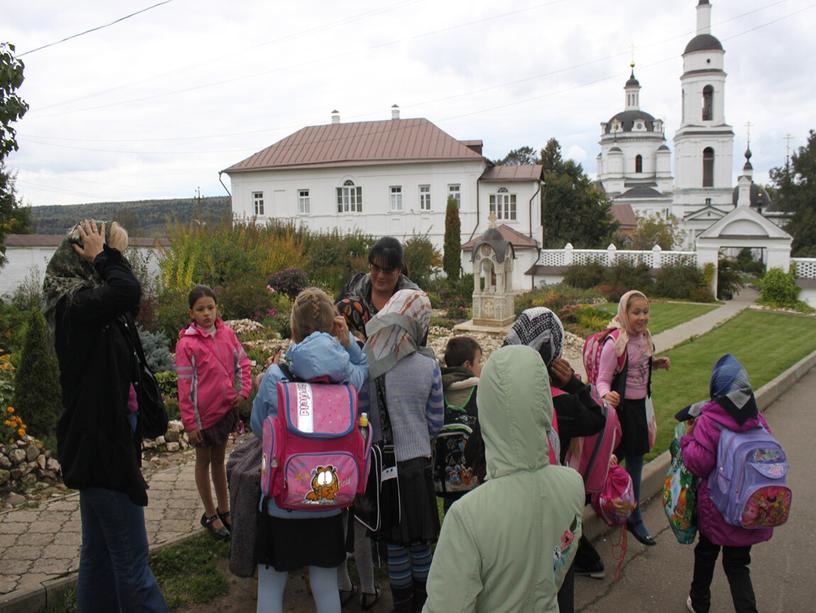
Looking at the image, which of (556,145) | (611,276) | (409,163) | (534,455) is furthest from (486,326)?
(556,145)

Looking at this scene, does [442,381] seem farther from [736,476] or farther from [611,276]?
[611,276]

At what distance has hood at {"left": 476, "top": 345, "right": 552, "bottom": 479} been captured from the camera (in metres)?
2.17

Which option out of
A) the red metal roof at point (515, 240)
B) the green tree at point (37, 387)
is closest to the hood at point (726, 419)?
the green tree at point (37, 387)

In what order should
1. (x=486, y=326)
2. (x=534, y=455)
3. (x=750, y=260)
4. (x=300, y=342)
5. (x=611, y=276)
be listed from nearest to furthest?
(x=534, y=455) < (x=300, y=342) < (x=486, y=326) < (x=611, y=276) < (x=750, y=260)

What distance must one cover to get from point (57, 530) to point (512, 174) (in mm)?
35686

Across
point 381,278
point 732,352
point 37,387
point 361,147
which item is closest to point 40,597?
point 381,278

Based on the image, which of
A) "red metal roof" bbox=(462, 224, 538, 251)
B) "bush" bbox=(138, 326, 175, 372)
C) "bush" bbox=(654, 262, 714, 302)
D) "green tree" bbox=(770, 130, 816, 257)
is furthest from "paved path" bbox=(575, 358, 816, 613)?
"green tree" bbox=(770, 130, 816, 257)

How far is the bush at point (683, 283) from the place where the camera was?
26.6 meters

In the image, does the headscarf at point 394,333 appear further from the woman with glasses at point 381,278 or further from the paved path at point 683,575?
the paved path at point 683,575

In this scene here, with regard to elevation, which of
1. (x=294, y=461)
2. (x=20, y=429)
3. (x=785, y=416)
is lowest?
(x=785, y=416)

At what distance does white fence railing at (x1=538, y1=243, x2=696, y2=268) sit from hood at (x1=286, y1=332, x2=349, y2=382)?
2776cm

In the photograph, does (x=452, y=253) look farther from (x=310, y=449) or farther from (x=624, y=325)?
(x=310, y=449)

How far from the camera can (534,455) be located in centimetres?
221

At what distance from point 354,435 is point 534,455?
1.08 meters
